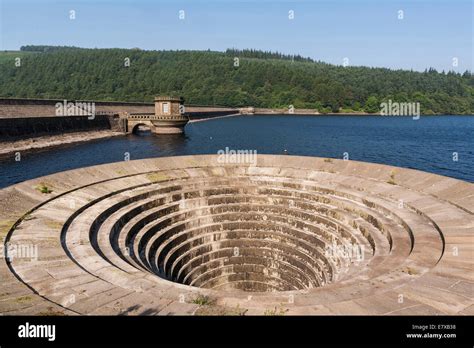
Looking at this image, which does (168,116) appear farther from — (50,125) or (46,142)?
(46,142)

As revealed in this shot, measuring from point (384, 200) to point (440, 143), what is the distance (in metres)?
85.4

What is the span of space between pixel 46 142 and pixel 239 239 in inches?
2582

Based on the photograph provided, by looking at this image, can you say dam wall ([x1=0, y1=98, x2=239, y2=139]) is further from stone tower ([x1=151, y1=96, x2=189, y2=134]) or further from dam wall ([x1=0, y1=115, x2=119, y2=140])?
stone tower ([x1=151, y1=96, x2=189, y2=134])

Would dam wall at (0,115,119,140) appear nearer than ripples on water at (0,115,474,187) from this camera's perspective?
No

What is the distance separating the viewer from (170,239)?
72.5 ft

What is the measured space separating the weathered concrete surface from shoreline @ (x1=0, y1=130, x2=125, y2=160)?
49.8 meters

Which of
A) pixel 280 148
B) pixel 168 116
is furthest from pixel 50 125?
pixel 280 148

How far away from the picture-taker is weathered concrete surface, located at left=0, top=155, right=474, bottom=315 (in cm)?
1142

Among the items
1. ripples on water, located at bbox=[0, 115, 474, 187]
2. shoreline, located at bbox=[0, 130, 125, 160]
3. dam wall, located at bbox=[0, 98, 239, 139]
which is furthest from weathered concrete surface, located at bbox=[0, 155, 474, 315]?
dam wall, located at bbox=[0, 98, 239, 139]

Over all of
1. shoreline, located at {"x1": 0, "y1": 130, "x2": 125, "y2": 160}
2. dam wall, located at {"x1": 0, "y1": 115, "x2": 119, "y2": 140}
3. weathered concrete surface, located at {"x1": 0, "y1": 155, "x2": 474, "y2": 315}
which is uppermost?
dam wall, located at {"x1": 0, "y1": 115, "x2": 119, "y2": 140}

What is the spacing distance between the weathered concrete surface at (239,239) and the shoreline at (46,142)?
49.8 meters

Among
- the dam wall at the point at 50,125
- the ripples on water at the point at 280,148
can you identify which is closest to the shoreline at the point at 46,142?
the dam wall at the point at 50,125

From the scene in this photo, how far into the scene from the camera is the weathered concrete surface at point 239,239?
37.5 feet

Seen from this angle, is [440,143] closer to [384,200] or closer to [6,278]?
[384,200]
